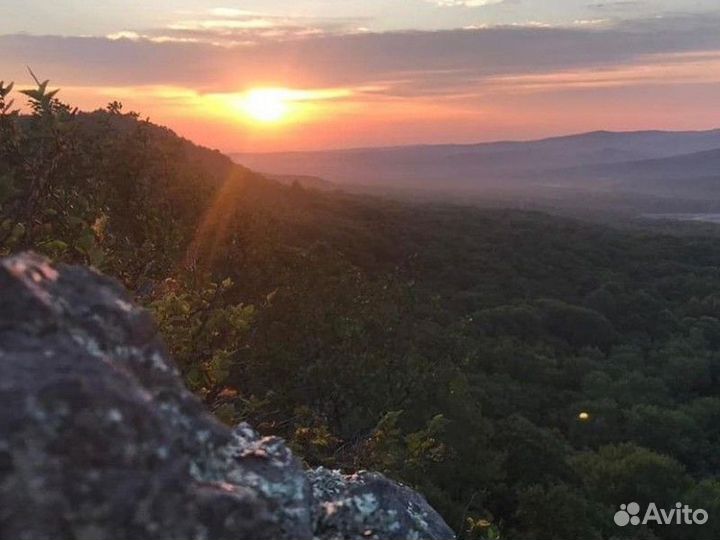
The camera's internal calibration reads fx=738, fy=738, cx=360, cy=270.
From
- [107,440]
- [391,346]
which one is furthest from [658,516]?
[107,440]

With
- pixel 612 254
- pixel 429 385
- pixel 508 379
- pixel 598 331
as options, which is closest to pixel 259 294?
pixel 429 385

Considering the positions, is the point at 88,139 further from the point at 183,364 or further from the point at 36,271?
the point at 36,271

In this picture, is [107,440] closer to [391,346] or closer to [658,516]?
[391,346]

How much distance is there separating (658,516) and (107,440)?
85.2 ft

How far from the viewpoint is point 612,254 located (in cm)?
8588

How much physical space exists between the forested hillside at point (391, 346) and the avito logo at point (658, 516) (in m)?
0.45

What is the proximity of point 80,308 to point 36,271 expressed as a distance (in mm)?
248

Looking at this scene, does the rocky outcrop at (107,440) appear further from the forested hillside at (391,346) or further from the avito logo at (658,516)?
the avito logo at (658,516)

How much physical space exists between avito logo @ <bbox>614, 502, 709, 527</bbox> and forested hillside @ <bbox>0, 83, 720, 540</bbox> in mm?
450

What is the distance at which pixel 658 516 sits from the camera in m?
25.1

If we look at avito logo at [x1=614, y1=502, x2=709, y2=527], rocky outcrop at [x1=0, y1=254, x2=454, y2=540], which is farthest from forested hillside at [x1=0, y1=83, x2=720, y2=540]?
rocky outcrop at [x1=0, y1=254, x2=454, y2=540]

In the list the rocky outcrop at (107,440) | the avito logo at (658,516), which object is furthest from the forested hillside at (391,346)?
the rocky outcrop at (107,440)

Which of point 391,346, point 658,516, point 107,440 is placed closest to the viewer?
point 107,440

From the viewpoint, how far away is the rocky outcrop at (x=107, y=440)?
9.04 ft
